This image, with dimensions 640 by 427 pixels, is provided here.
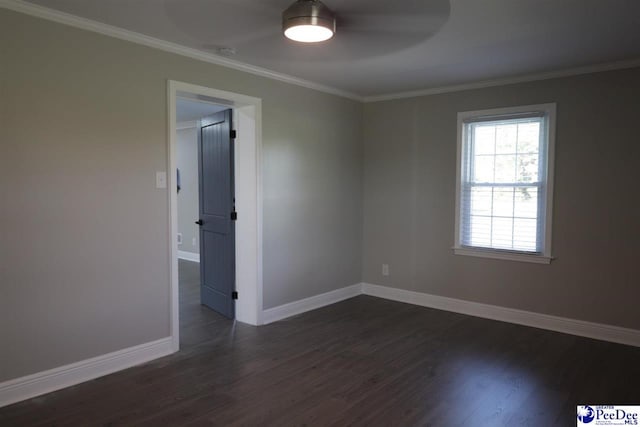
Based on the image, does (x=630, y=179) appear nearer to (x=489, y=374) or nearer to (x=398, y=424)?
(x=489, y=374)

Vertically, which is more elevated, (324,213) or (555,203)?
(555,203)

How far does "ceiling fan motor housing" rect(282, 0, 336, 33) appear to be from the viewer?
2432 mm

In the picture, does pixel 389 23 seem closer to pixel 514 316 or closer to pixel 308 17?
pixel 308 17

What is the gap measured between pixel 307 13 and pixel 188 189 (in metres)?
6.01

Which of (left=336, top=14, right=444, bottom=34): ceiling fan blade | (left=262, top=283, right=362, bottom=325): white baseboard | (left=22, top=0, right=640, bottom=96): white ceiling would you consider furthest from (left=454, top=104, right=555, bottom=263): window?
(left=336, top=14, right=444, bottom=34): ceiling fan blade

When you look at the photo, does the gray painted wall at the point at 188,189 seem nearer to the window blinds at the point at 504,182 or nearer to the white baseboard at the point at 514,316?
the white baseboard at the point at 514,316

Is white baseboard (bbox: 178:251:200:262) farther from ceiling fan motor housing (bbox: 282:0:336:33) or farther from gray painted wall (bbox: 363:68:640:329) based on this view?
ceiling fan motor housing (bbox: 282:0:336:33)

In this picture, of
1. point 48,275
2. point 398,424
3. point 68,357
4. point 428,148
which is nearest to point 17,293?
point 48,275

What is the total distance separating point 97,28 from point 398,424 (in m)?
3.21

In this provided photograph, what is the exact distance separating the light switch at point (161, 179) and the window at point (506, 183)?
2983 mm

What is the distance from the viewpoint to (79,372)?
2984 mm

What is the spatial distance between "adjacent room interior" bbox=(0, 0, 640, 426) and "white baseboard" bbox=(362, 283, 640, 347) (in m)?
0.02

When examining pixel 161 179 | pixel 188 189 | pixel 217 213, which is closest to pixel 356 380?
pixel 161 179

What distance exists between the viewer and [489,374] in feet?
10.5
